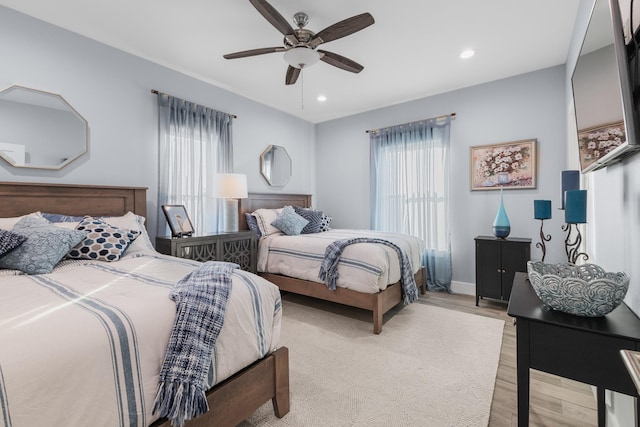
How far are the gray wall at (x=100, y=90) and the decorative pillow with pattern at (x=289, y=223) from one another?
1452 millimetres

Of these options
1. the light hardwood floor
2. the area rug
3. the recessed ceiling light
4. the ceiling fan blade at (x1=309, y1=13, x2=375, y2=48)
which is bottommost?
the light hardwood floor

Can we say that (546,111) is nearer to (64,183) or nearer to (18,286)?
(18,286)

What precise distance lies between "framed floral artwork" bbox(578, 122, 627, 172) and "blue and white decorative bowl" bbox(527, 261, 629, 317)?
0.53 metres

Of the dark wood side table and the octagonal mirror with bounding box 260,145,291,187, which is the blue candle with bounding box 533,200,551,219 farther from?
the octagonal mirror with bounding box 260,145,291,187

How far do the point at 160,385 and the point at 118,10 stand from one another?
2.85 meters

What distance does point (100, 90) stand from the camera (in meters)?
2.78

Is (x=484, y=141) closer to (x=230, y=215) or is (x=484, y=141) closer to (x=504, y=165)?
(x=504, y=165)

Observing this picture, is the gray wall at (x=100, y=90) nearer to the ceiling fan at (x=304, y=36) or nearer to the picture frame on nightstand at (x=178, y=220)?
the picture frame on nightstand at (x=178, y=220)

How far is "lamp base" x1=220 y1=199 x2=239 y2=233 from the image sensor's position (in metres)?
3.83

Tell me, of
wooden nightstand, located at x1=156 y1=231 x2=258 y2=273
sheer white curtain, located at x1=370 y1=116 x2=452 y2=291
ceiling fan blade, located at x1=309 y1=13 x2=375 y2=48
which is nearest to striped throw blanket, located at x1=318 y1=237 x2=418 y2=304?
wooden nightstand, located at x1=156 y1=231 x2=258 y2=273

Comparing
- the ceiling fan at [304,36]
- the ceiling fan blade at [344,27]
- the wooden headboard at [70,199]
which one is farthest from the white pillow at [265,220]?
the ceiling fan blade at [344,27]

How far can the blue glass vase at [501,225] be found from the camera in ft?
11.1

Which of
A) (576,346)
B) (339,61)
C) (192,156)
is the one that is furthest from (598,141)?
(192,156)

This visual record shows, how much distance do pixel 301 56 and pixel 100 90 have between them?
200 cm
